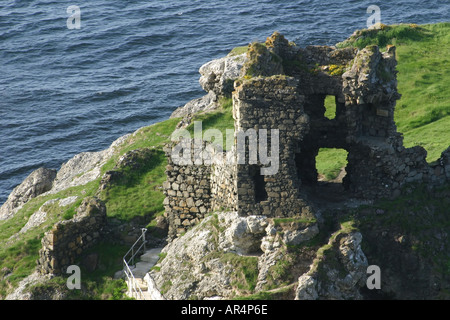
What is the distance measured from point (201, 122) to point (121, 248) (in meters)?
10.1

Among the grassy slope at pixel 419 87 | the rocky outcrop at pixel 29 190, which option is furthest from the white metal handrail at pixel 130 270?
the rocky outcrop at pixel 29 190

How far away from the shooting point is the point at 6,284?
40.9 metres

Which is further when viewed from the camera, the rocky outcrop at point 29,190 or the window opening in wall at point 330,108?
the rocky outcrop at point 29,190

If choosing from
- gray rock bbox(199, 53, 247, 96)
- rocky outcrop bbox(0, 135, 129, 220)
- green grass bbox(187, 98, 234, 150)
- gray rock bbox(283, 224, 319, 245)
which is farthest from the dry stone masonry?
rocky outcrop bbox(0, 135, 129, 220)

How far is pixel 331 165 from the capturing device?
44906mm

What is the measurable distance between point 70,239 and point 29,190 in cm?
1904

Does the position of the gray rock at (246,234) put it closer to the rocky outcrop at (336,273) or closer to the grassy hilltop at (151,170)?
the rocky outcrop at (336,273)

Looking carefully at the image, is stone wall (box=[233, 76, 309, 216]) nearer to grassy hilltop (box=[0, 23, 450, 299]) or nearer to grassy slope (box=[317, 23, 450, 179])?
grassy hilltop (box=[0, 23, 450, 299])

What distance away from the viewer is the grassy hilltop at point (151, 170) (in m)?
41.1

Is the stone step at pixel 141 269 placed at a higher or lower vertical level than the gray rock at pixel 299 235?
lower

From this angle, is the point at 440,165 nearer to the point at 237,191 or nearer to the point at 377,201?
the point at 377,201

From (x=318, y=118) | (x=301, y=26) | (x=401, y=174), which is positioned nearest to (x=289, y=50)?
(x=318, y=118)

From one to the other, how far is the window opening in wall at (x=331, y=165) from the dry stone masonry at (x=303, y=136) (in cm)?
178

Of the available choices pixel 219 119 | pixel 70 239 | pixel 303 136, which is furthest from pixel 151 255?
pixel 219 119
